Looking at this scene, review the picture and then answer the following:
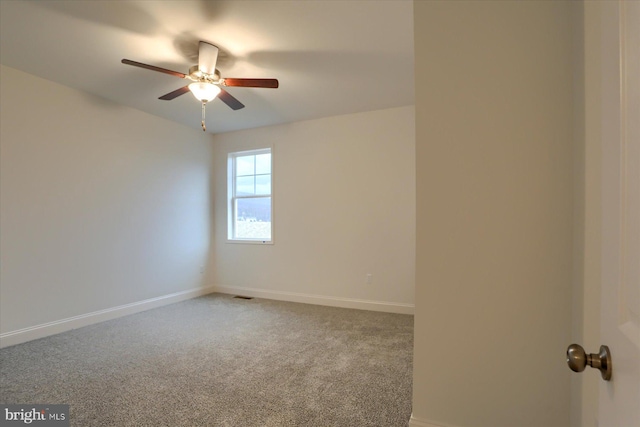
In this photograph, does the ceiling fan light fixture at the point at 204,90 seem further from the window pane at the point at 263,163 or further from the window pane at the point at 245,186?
the window pane at the point at 245,186

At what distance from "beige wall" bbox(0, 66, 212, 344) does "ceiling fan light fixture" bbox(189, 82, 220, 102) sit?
1.85 metres

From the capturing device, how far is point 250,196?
16.6ft

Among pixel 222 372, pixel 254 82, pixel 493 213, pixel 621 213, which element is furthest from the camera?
pixel 254 82

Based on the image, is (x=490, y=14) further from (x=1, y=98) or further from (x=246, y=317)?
(x=1, y=98)

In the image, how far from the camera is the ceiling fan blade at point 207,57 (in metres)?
2.50

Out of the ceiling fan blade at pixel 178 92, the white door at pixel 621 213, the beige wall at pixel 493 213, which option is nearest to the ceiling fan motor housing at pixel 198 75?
the ceiling fan blade at pixel 178 92

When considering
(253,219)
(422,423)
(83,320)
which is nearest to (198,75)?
(253,219)

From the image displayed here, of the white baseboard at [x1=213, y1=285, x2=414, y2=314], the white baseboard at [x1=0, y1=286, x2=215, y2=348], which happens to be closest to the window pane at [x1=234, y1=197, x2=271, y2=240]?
the white baseboard at [x1=213, y1=285, x2=414, y2=314]

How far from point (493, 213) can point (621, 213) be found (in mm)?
843

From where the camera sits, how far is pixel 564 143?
1258 millimetres

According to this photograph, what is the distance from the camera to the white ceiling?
2.12 metres

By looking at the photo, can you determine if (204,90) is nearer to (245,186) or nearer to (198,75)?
(198,75)

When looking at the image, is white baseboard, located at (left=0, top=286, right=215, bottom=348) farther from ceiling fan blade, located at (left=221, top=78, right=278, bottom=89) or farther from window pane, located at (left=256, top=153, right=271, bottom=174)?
ceiling fan blade, located at (left=221, top=78, right=278, bottom=89)

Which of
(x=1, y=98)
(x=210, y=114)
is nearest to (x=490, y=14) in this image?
(x=210, y=114)
